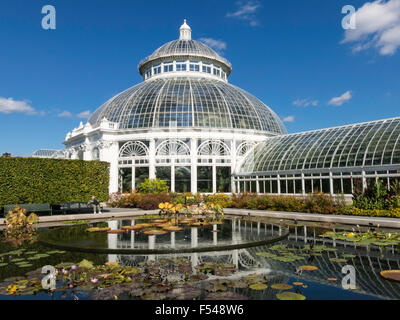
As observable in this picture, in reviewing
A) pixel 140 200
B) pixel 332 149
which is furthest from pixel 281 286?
pixel 332 149

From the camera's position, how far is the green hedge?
26.0m

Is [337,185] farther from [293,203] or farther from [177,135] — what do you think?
[177,135]

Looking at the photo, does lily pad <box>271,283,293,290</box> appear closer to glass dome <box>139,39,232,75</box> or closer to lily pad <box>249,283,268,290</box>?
lily pad <box>249,283,268,290</box>

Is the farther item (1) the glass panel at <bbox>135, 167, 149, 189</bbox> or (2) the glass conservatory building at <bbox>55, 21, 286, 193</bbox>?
(1) the glass panel at <bbox>135, 167, 149, 189</bbox>

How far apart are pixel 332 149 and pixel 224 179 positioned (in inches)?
571

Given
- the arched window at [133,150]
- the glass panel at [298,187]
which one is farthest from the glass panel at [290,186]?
the arched window at [133,150]

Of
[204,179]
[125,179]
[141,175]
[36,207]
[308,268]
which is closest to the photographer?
[308,268]

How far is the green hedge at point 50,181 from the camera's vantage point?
2597 centimetres

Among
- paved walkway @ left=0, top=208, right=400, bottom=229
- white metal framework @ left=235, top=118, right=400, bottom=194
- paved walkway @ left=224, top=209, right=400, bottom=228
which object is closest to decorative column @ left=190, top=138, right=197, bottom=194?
white metal framework @ left=235, top=118, right=400, bottom=194

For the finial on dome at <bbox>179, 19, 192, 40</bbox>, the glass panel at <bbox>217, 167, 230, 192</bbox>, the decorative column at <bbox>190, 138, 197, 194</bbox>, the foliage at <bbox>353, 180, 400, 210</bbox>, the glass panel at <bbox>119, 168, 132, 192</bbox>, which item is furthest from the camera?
the finial on dome at <bbox>179, 19, 192, 40</bbox>

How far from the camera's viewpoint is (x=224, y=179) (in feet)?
134
